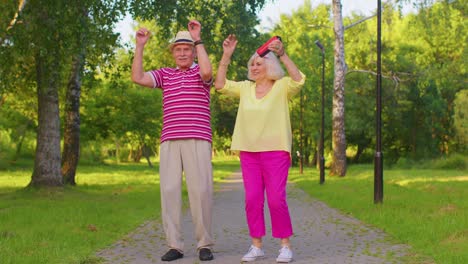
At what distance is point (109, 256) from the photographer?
673 cm

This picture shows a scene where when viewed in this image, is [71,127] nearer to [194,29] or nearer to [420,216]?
[420,216]

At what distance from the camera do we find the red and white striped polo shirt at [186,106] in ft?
20.7

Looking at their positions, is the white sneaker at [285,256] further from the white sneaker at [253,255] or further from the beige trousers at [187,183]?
the beige trousers at [187,183]

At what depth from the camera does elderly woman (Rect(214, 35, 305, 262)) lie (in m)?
6.18

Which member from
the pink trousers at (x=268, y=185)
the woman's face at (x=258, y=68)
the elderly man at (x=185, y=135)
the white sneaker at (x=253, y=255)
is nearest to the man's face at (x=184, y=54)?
the elderly man at (x=185, y=135)

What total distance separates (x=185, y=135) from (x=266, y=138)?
769mm

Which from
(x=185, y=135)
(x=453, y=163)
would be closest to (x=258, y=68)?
(x=185, y=135)

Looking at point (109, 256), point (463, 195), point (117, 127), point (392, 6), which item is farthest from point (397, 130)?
point (109, 256)

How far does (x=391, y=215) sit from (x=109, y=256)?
16.7 ft

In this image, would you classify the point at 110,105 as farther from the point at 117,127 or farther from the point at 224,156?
the point at 224,156

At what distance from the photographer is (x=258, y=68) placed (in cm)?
638

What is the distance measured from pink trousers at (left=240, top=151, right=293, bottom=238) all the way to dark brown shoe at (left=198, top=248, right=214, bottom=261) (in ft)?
1.54

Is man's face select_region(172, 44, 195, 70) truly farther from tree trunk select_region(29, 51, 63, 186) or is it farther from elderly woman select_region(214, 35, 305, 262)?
tree trunk select_region(29, 51, 63, 186)

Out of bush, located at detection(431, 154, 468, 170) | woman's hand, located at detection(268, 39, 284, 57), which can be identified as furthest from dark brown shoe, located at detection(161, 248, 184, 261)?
bush, located at detection(431, 154, 468, 170)
